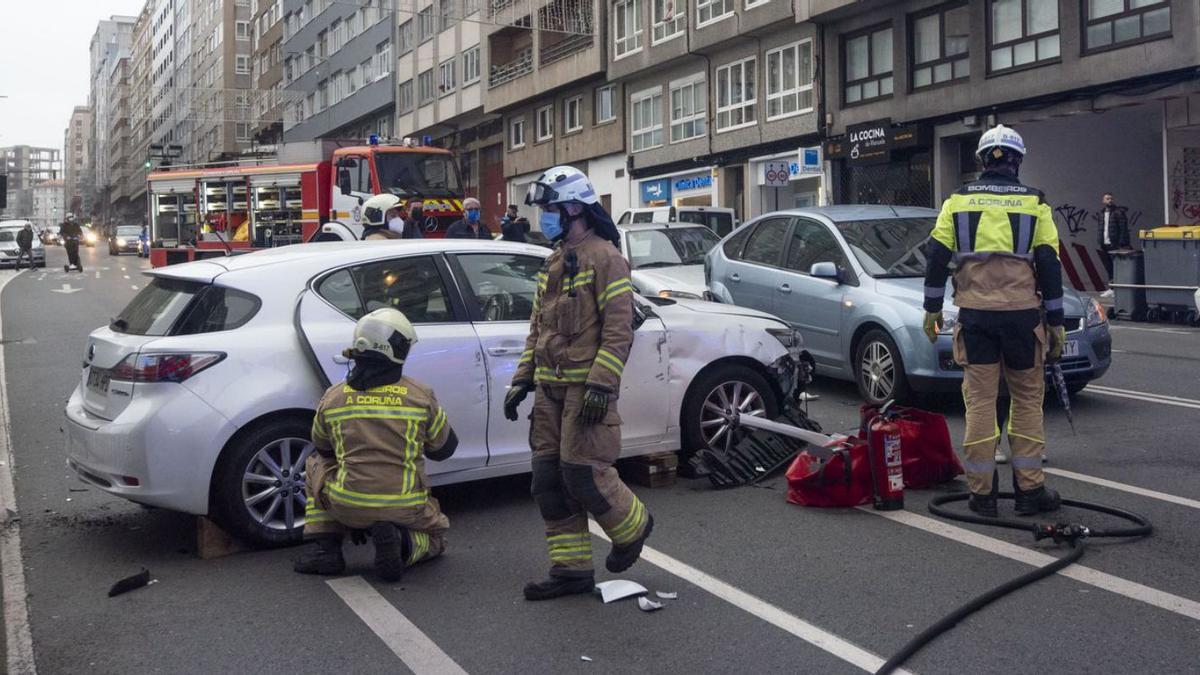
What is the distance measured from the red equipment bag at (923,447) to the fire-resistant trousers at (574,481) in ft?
7.50

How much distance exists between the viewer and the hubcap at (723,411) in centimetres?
764

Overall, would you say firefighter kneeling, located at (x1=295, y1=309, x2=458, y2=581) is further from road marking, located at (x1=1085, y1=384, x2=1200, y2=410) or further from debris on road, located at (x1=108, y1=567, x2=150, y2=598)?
road marking, located at (x1=1085, y1=384, x2=1200, y2=410)

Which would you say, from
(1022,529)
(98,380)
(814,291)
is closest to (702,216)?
(814,291)

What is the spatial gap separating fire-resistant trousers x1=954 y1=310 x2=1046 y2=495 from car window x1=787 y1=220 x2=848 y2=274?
4.03 meters

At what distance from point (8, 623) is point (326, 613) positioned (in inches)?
51.1

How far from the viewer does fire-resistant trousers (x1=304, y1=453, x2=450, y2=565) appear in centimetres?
558

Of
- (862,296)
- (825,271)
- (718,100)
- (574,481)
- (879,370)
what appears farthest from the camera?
(718,100)

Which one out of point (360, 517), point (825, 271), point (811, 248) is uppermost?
point (811, 248)

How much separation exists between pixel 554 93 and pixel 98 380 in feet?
126

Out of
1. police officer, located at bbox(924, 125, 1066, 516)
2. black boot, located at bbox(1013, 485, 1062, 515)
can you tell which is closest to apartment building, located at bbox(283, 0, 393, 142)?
police officer, located at bbox(924, 125, 1066, 516)

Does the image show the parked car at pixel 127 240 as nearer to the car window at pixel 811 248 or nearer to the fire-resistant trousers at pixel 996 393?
the car window at pixel 811 248

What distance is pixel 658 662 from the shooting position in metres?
4.48

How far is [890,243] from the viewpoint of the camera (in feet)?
34.6

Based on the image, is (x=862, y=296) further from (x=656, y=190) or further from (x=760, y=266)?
(x=656, y=190)
